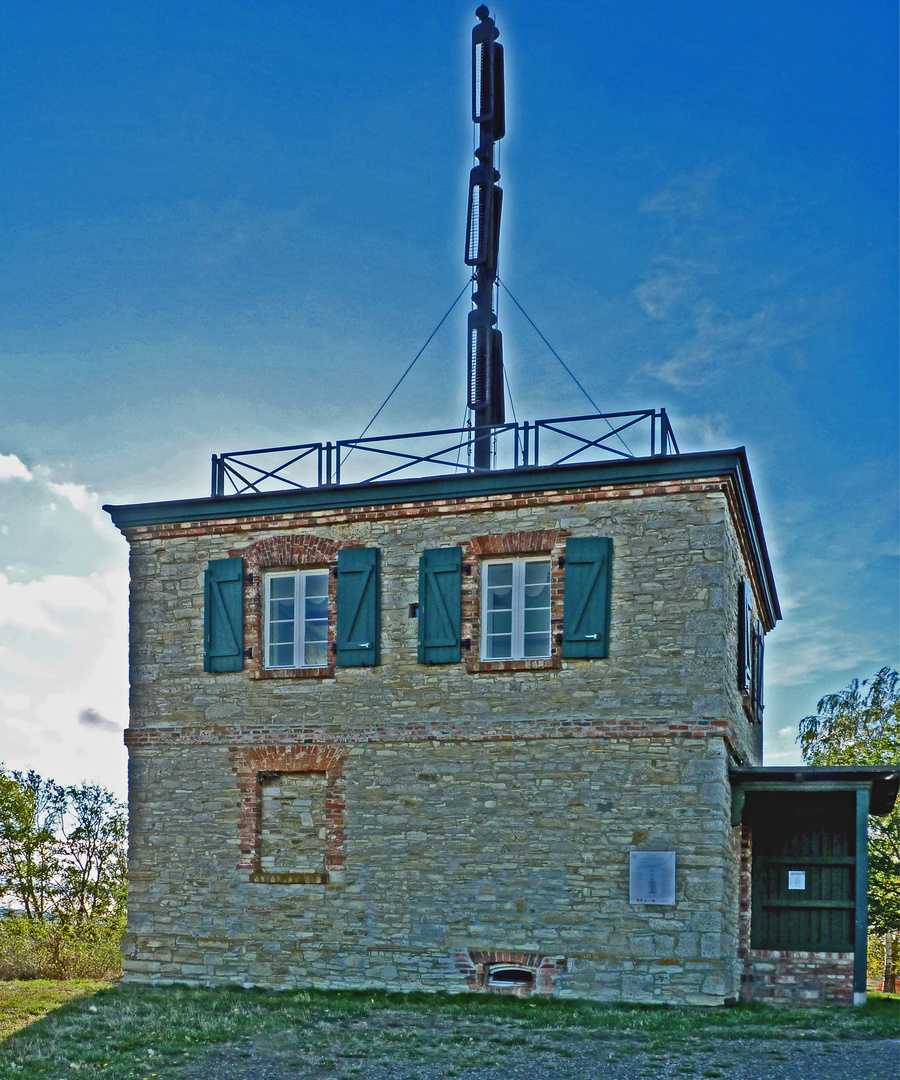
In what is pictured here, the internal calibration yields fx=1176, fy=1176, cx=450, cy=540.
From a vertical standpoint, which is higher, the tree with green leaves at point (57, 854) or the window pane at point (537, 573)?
the window pane at point (537, 573)

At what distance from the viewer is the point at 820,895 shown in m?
15.7

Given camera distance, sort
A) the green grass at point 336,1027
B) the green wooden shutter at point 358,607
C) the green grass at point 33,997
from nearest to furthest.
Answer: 1. the green grass at point 336,1027
2. the green grass at point 33,997
3. the green wooden shutter at point 358,607

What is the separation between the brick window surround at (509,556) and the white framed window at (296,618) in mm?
2054

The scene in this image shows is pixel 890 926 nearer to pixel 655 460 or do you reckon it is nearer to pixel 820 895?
pixel 820 895

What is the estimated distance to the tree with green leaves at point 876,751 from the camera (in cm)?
2392

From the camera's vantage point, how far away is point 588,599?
1437cm

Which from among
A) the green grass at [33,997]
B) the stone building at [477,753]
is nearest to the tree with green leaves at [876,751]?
the stone building at [477,753]

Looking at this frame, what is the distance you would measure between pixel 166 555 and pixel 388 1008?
6.80 m

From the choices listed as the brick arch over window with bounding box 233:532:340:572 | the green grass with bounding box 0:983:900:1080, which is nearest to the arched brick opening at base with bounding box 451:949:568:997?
the green grass with bounding box 0:983:900:1080

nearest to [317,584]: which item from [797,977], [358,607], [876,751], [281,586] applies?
[281,586]

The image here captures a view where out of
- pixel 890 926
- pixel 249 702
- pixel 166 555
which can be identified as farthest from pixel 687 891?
pixel 890 926

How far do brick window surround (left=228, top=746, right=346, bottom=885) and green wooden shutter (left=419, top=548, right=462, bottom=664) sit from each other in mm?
1850

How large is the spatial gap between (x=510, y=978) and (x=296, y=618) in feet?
17.4

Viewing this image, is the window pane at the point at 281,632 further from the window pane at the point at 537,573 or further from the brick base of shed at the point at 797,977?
the brick base of shed at the point at 797,977
